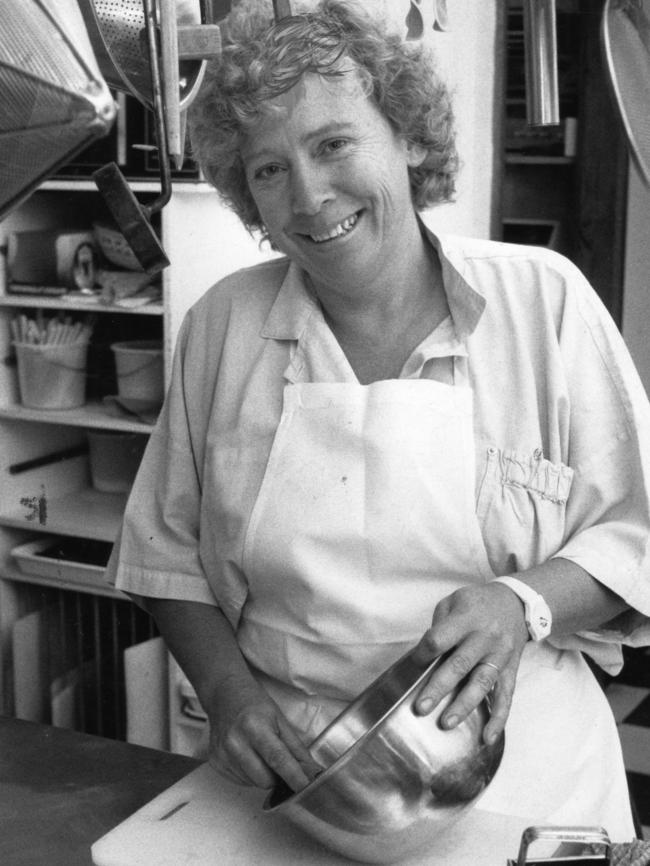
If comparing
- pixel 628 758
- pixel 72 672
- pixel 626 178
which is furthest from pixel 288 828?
pixel 626 178

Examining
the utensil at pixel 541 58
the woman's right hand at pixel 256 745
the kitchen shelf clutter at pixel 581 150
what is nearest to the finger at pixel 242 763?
the woman's right hand at pixel 256 745

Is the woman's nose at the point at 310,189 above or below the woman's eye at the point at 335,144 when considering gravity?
below

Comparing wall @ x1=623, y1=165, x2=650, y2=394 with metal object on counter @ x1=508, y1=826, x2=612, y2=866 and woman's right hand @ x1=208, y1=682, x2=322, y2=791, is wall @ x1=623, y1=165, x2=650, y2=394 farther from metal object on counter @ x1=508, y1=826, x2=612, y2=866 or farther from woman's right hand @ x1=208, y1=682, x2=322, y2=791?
metal object on counter @ x1=508, y1=826, x2=612, y2=866

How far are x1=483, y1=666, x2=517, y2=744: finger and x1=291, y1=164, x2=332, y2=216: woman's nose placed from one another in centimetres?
59

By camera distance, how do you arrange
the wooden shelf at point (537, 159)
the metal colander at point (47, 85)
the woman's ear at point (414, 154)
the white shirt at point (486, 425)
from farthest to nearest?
the wooden shelf at point (537, 159) → the woman's ear at point (414, 154) → the white shirt at point (486, 425) → the metal colander at point (47, 85)

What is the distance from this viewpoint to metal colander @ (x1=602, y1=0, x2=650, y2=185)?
1.15 metres

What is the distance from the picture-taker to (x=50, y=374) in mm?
2893

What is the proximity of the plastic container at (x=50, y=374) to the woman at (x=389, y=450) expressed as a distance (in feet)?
4.72

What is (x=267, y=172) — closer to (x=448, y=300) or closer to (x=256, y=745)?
(x=448, y=300)

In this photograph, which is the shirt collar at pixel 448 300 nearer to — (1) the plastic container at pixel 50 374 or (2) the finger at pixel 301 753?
(2) the finger at pixel 301 753

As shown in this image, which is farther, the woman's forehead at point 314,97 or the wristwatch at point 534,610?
the woman's forehead at point 314,97

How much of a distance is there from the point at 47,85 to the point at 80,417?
7.14 feet

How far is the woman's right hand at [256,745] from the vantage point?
3.99 feet

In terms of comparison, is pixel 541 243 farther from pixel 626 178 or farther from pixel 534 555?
pixel 534 555
